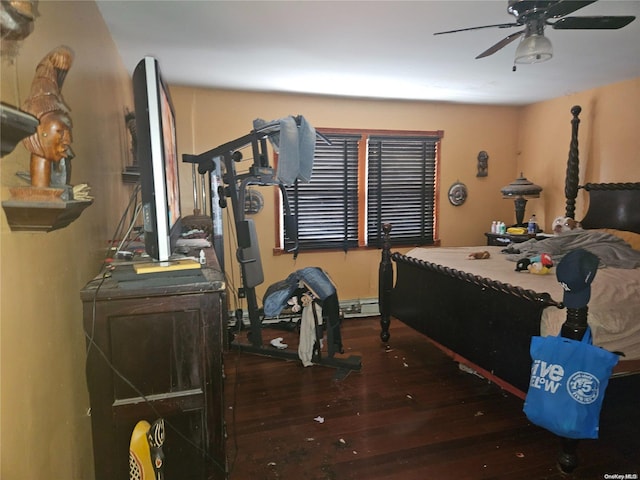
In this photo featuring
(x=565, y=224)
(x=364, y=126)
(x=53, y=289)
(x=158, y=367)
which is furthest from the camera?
(x=364, y=126)

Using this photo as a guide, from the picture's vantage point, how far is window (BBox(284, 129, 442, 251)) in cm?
437

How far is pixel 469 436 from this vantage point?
2.25m

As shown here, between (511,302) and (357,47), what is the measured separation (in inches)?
78.4

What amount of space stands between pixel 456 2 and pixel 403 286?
7.10 feet

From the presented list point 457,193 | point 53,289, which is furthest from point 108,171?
point 457,193

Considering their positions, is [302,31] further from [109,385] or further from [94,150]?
[109,385]

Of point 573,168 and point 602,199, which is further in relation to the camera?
point 573,168

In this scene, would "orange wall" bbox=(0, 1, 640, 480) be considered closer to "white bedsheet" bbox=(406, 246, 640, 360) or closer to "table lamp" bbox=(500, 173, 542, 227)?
"table lamp" bbox=(500, 173, 542, 227)

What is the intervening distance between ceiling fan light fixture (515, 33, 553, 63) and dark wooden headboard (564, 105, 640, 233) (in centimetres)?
236

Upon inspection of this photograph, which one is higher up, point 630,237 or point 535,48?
point 535,48

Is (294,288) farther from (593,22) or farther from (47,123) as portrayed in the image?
(593,22)

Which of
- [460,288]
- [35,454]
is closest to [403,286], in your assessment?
[460,288]

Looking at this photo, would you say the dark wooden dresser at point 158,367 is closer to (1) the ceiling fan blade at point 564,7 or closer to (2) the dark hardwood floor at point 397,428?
(2) the dark hardwood floor at point 397,428

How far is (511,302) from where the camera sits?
2.30 m
